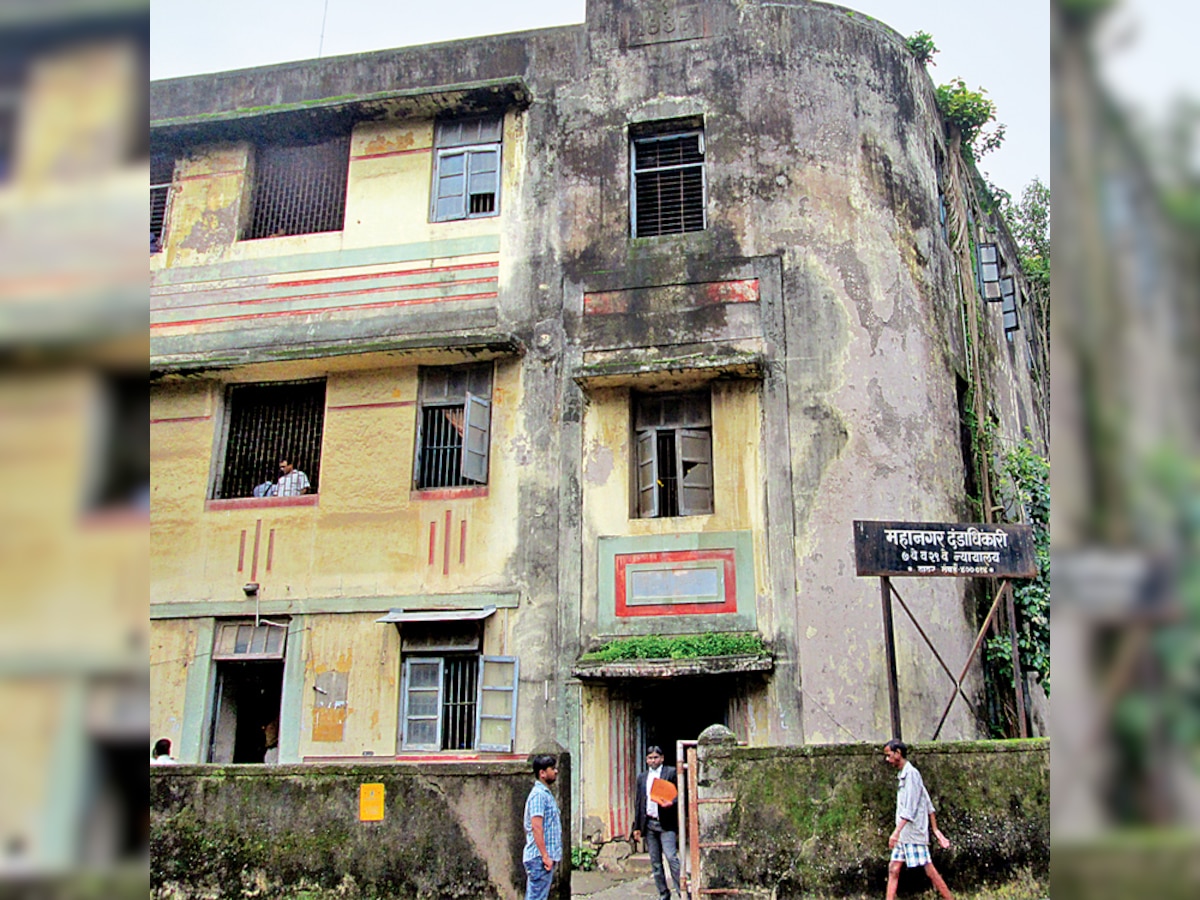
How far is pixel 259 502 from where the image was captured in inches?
514

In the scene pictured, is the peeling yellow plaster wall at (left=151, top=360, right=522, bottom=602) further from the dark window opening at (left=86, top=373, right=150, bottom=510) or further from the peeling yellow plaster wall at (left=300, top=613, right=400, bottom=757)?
the dark window opening at (left=86, top=373, right=150, bottom=510)

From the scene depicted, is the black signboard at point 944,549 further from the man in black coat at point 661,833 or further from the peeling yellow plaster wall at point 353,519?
the peeling yellow plaster wall at point 353,519

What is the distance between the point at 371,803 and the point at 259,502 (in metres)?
5.66

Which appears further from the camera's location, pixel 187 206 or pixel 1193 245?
pixel 187 206

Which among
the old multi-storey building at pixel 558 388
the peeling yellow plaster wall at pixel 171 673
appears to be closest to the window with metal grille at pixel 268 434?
the old multi-storey building at pixel 558 388

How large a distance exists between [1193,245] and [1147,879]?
614 mm

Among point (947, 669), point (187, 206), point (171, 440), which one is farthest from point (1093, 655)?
point (187, 206)

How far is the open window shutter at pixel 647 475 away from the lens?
12.1 metres

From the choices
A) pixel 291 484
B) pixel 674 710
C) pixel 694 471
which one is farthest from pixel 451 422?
pixel 674 710

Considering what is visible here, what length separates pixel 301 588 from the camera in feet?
41.5

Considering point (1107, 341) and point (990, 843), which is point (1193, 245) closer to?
point (1107, 341)

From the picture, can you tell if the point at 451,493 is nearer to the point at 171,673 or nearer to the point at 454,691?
the point at 454,691

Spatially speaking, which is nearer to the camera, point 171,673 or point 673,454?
point 673,454

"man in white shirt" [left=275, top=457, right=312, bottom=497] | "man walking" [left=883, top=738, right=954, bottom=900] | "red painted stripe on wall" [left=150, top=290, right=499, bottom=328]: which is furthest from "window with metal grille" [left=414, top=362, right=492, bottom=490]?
"man walking" [left=883, top=738, right=954, bottom=900]
